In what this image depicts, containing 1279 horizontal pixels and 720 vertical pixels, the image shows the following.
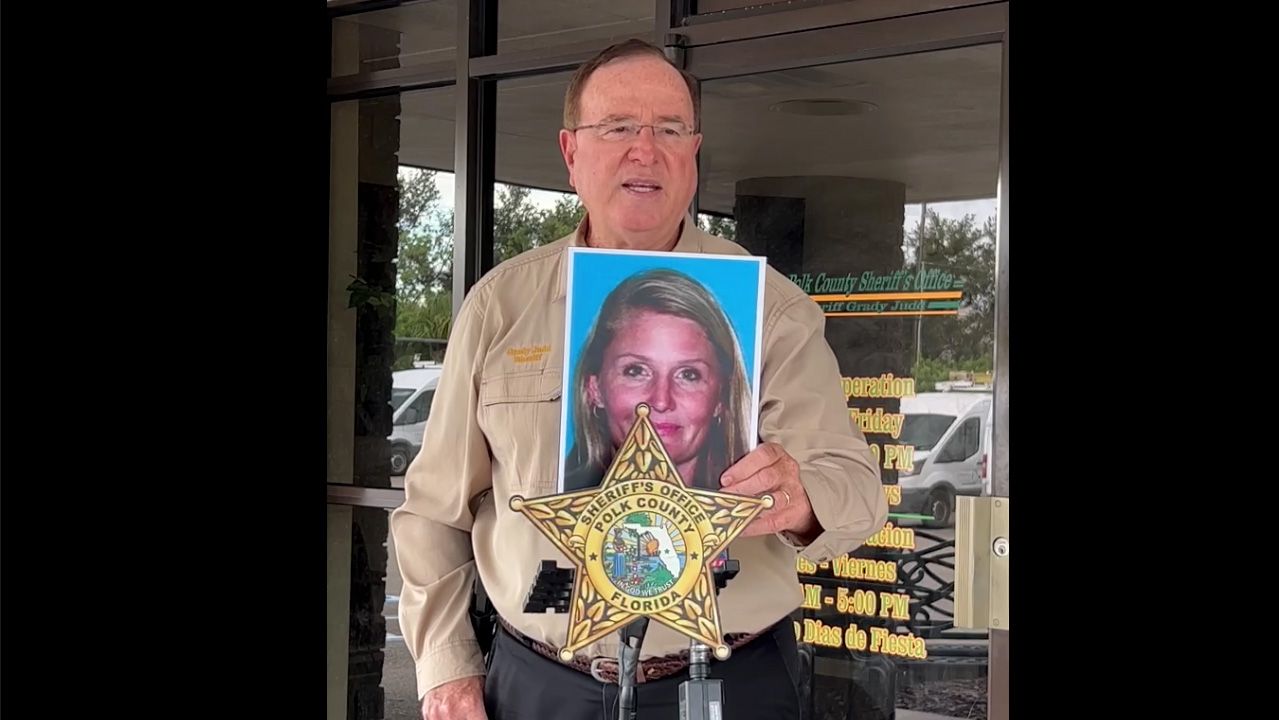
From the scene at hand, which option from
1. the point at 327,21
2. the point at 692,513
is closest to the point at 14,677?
the point at 327,21

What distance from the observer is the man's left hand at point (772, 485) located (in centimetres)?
142

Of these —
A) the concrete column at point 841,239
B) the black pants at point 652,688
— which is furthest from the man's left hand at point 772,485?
the concrete column at point 841,239

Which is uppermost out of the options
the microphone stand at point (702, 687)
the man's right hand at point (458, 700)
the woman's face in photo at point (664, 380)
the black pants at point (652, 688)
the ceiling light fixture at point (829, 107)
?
the ceiling light fixture at point (829, 107)

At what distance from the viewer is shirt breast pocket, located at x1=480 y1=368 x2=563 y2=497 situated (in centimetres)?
160

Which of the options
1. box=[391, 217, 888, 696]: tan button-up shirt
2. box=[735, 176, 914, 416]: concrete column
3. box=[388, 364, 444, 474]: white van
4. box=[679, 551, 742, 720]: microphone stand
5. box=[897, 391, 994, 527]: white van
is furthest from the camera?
box=[388, 364, 444, 474]: white van

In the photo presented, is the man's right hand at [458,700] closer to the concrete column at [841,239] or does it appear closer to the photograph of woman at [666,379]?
the photograph of woman at [666,379]

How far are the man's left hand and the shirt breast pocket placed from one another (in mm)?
276

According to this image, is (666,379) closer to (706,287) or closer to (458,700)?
(706,287)

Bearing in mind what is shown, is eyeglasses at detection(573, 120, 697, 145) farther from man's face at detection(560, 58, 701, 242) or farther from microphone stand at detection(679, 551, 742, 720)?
microphone stand at detection(679, 551, 742, 720)

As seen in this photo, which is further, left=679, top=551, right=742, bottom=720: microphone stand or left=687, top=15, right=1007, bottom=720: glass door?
left=687, top=15, right=1007, bottom=720: glass door

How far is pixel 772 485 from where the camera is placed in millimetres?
1435

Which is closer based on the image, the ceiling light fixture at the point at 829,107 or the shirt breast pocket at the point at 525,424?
the shirt breast pocket at the point at 525,424

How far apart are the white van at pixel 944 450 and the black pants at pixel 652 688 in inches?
49.8

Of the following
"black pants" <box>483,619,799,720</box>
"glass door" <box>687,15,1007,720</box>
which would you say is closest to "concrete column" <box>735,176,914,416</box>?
"glass door" <box>687,15,1007,720</box>
